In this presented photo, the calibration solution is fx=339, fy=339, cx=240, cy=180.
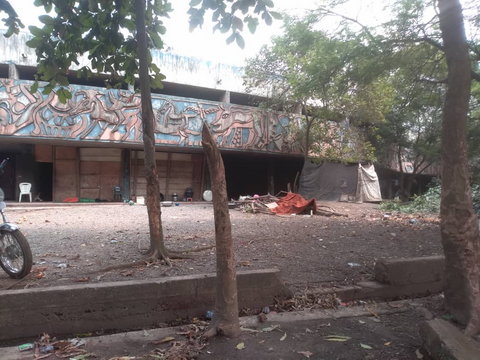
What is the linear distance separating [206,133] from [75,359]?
78.5 inches

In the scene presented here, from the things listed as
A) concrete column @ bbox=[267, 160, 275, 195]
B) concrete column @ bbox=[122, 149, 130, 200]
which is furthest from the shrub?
concrete column @ bbox=[122, 149, 130, 200]

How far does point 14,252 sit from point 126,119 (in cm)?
1091

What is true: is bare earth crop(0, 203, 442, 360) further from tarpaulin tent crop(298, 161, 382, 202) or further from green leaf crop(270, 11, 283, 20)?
tarpaulin tent crop(298, 161, 382, 202)

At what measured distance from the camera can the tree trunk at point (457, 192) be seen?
2.85 meters

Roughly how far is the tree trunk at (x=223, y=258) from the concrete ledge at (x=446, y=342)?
4.94ft

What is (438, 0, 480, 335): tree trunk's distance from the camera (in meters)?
2.85

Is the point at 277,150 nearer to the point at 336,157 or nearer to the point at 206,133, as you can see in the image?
the point at 336,157

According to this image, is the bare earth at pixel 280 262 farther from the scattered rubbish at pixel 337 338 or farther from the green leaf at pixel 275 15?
the green leaf at pixel 275 15

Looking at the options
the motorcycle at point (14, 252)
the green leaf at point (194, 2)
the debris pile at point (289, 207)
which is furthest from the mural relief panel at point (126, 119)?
the green leaf at point (194, 2)

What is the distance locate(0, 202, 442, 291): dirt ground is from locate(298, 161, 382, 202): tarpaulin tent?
715 centimetres

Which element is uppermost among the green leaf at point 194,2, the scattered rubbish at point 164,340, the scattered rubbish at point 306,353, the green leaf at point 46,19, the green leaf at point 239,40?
the green leaf at point 46,19

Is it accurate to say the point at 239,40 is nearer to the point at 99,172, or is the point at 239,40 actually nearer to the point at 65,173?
the point at 99,172

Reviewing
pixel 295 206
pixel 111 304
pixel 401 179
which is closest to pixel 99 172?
pixel 295 206

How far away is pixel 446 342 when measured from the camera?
240 centimetres
